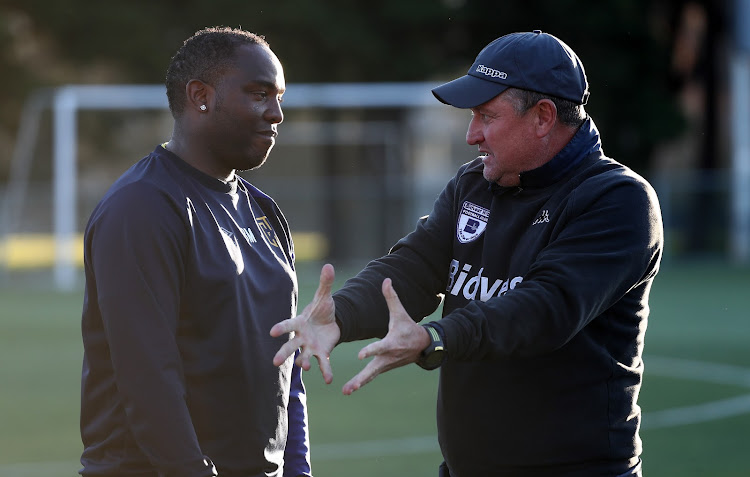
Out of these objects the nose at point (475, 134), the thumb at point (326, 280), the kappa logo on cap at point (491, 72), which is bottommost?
the thumb at point (326, 280)

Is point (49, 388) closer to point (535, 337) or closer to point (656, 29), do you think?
point (535, 337)

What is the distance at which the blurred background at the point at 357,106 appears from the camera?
23.2 m

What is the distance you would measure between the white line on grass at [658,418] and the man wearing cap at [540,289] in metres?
4.47

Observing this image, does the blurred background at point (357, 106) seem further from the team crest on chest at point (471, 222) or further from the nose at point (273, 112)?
the nose at point (273, 112)

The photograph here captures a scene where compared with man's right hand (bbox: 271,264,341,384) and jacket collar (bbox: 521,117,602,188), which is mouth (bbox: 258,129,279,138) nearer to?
man's right hand (bbox: 271,264,341,384)

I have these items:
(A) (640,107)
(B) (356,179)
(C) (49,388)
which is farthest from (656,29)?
(C) (49,388)

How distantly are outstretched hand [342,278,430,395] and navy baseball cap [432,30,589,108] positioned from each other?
0.74 m

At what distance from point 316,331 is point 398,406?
258 inches

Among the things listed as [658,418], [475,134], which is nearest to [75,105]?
[658,418]

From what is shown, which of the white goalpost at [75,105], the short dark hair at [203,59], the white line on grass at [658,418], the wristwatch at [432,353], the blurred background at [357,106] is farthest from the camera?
the blurred background at [357,106]

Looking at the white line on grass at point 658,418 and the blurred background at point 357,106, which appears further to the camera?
the blurred background at point 357,106

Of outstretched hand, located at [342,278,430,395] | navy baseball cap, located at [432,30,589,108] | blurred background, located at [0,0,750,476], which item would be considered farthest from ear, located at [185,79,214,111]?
blurred background, located at [0,0,750,476]

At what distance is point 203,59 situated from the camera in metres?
3.64

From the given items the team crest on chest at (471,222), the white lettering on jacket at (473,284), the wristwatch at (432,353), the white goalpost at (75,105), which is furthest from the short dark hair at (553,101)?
the white goalpost at (75,105)
